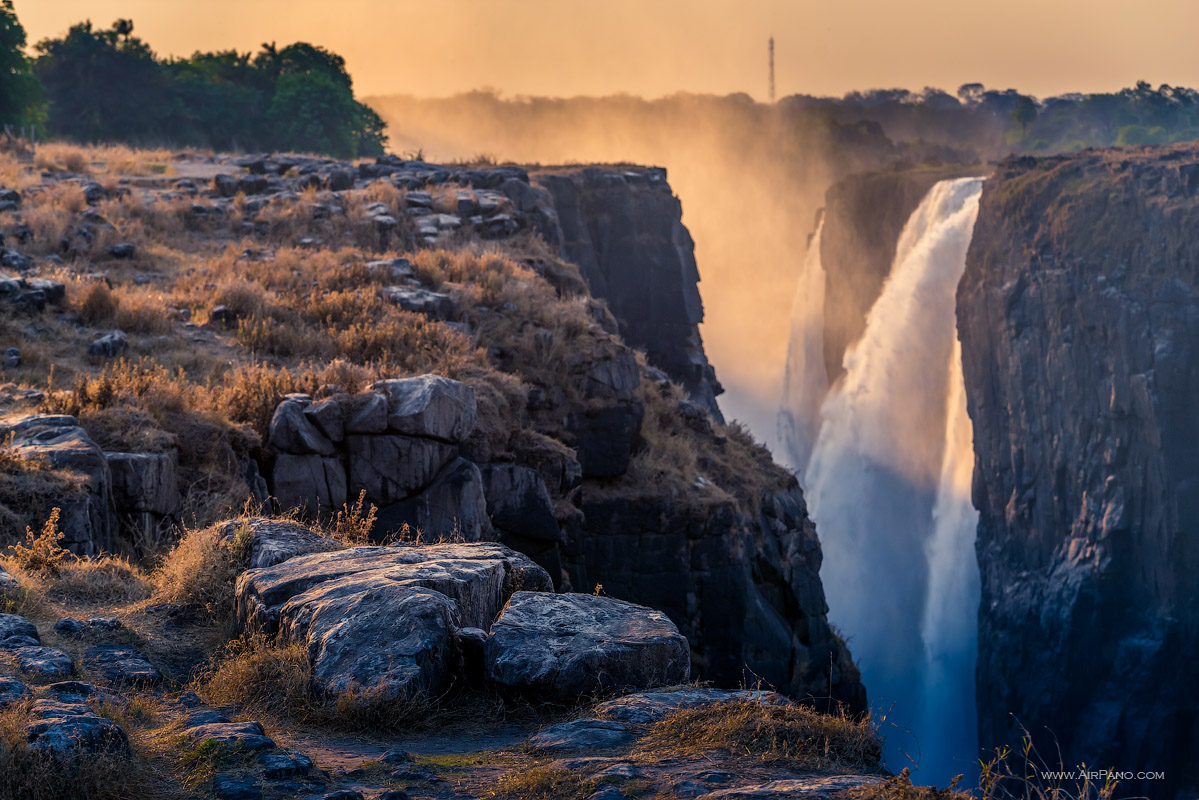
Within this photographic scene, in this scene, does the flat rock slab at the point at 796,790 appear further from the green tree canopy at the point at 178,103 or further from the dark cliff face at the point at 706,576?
the green tree canopy at the point at 178,103

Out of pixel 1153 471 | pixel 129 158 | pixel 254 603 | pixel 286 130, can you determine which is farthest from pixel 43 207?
pixel 286 130

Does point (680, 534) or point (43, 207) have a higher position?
point (43, 207)

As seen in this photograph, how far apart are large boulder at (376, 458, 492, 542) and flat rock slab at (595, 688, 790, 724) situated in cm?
503

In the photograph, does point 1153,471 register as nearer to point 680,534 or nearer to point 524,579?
point 680,534

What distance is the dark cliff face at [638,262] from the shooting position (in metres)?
27.4

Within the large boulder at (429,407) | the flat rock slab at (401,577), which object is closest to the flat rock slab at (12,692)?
the flat rock slab at (401,577)

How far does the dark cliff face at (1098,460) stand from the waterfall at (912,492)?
276 centimetres

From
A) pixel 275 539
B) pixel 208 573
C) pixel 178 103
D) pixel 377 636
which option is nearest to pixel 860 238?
pixel 178 103

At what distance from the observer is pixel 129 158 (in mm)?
26250

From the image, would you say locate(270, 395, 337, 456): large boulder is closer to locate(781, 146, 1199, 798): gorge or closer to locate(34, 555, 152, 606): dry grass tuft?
locate(34, 555, 152, 606): dry grass tuft

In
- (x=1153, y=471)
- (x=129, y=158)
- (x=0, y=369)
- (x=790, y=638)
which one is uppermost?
(x=129, y=158)

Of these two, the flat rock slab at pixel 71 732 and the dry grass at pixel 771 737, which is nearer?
the flat rock slab at pixel 71 732

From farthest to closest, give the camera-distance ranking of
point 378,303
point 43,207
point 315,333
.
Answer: point 43,207, point 378,303, point 315,333

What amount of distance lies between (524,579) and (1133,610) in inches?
1051
